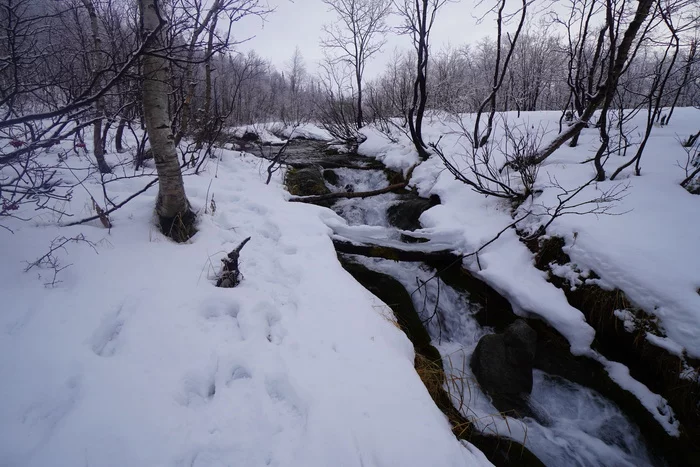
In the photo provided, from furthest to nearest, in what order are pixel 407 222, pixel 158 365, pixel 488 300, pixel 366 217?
pixel 366 217 < pixel 407 222 < pixel 488 300 < pixel 158 365

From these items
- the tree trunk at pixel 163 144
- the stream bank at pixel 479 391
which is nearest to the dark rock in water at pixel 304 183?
the stream bank at pixel 479 391

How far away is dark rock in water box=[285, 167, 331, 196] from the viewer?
21.7 ft

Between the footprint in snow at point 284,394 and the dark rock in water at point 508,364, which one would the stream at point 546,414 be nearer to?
the dark rock in water at point 508,364

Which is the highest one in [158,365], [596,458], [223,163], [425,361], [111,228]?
[223,163]

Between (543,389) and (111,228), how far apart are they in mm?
4789

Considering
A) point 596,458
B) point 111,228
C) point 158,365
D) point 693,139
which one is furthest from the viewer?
point 693,139

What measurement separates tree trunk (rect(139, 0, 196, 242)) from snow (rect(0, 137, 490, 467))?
219 millimetres

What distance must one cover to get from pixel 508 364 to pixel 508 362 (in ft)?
0.07

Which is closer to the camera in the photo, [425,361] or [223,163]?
[425,361]

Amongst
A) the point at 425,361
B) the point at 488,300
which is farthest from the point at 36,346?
the point at 488,300

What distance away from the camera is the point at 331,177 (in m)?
8.20

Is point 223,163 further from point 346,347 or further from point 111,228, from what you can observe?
point 346,347

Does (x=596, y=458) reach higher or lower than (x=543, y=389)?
lower

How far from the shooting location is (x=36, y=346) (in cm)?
175
